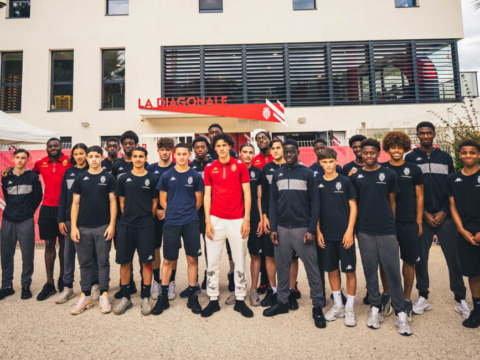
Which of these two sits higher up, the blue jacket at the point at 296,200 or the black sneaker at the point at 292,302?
the blue jacket at the point at 296,200

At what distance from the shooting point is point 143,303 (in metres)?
3.77

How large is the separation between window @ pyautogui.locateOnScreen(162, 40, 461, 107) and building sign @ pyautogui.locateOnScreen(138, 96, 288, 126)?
104 cm

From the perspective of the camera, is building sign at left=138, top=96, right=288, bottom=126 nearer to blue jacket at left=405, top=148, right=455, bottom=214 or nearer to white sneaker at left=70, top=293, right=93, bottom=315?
blue jacket at left=405, top=148, right=455, bottom=214

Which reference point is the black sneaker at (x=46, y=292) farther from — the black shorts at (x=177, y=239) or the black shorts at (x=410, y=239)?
the black shorts at (x=410, y=239)

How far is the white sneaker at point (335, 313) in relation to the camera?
3.45 metres

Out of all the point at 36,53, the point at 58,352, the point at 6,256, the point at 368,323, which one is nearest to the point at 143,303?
the point at 58,352

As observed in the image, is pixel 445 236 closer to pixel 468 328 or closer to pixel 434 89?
pixel 468 328

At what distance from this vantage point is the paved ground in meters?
2.84

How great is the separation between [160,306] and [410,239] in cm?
326

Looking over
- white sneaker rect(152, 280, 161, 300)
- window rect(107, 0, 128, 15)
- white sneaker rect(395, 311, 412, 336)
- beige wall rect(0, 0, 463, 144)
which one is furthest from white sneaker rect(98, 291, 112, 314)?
window rect(107, 0, 128, 15)

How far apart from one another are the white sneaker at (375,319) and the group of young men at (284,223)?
0.07 feet

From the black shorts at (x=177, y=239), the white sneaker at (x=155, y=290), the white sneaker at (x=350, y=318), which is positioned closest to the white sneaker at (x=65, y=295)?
the white sneaker at (x=155, y=290)

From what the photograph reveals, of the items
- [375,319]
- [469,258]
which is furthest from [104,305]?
[469,258]

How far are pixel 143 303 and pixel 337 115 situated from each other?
10.4 m
